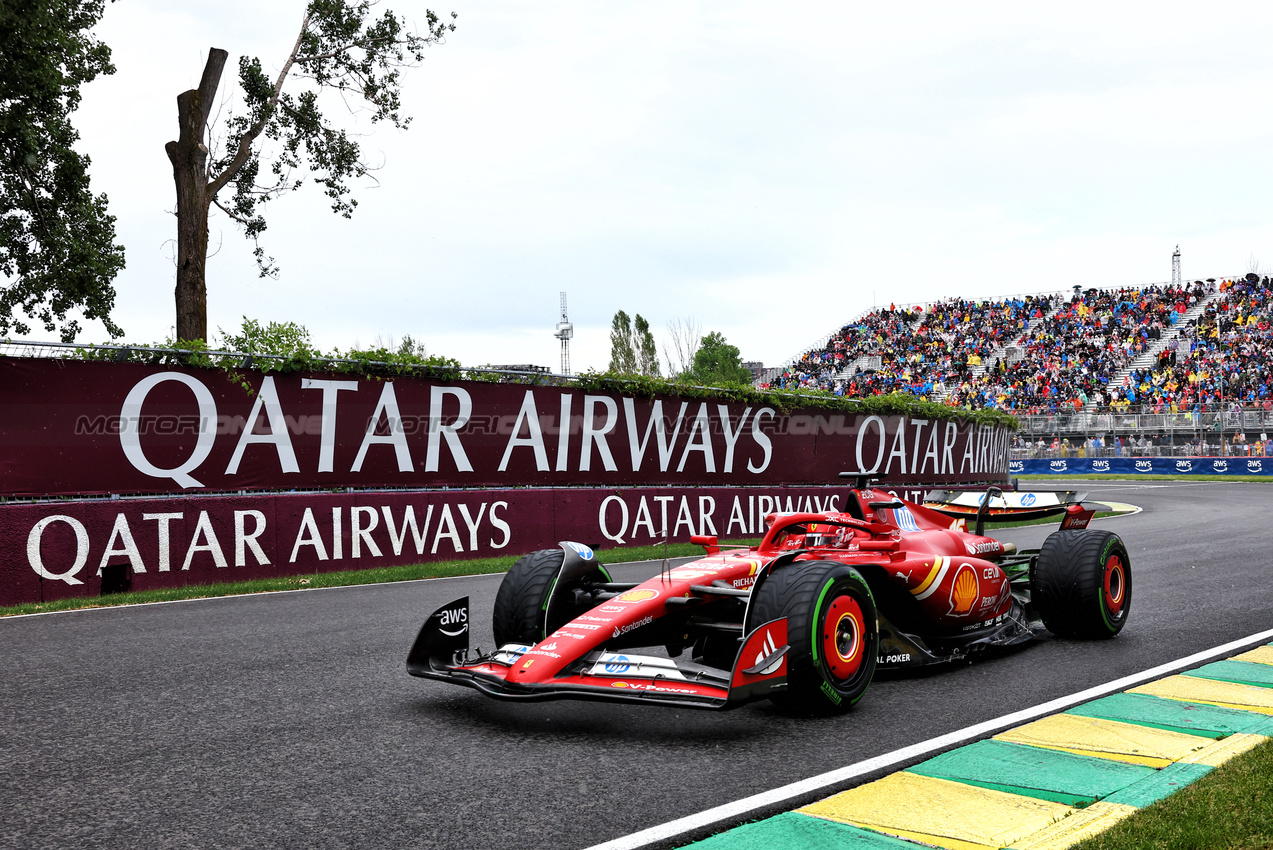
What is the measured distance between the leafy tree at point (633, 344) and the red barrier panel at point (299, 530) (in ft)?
117

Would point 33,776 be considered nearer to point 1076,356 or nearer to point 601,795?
point 601,795

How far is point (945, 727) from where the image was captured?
16.4 feet

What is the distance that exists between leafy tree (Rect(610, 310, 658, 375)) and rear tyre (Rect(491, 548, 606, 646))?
44416 mm

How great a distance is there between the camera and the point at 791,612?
196 inches

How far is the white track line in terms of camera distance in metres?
3.53

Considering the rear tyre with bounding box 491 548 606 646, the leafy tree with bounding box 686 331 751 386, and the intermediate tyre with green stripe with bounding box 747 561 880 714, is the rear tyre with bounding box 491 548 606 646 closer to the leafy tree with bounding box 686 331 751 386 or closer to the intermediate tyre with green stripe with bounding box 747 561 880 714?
the intermediate tyre with green stripe with bounding box 747 561 880 714

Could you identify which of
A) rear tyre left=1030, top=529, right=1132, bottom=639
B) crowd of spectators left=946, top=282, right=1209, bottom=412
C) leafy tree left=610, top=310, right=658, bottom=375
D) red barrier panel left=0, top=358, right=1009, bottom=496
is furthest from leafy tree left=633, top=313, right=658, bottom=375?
rear tyre left=1030, top=529, right=1132, bottom=639

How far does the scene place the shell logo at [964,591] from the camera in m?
6.41

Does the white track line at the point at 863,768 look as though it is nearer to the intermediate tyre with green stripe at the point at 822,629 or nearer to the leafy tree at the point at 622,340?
the intermediate tyre with green stripe at the point at 822,629

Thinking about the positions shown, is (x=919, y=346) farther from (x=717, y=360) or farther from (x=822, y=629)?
(x=822, y=629)

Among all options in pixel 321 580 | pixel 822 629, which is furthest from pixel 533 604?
pixel 321 580

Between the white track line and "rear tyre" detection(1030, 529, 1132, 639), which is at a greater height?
"rear tyre" detection(1030, 529, 1132, 639)

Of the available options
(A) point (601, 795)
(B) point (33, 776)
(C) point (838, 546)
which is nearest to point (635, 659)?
(A) point (601, 795)

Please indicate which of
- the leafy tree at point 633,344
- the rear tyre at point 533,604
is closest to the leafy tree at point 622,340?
the leafy tree at point 633,344
